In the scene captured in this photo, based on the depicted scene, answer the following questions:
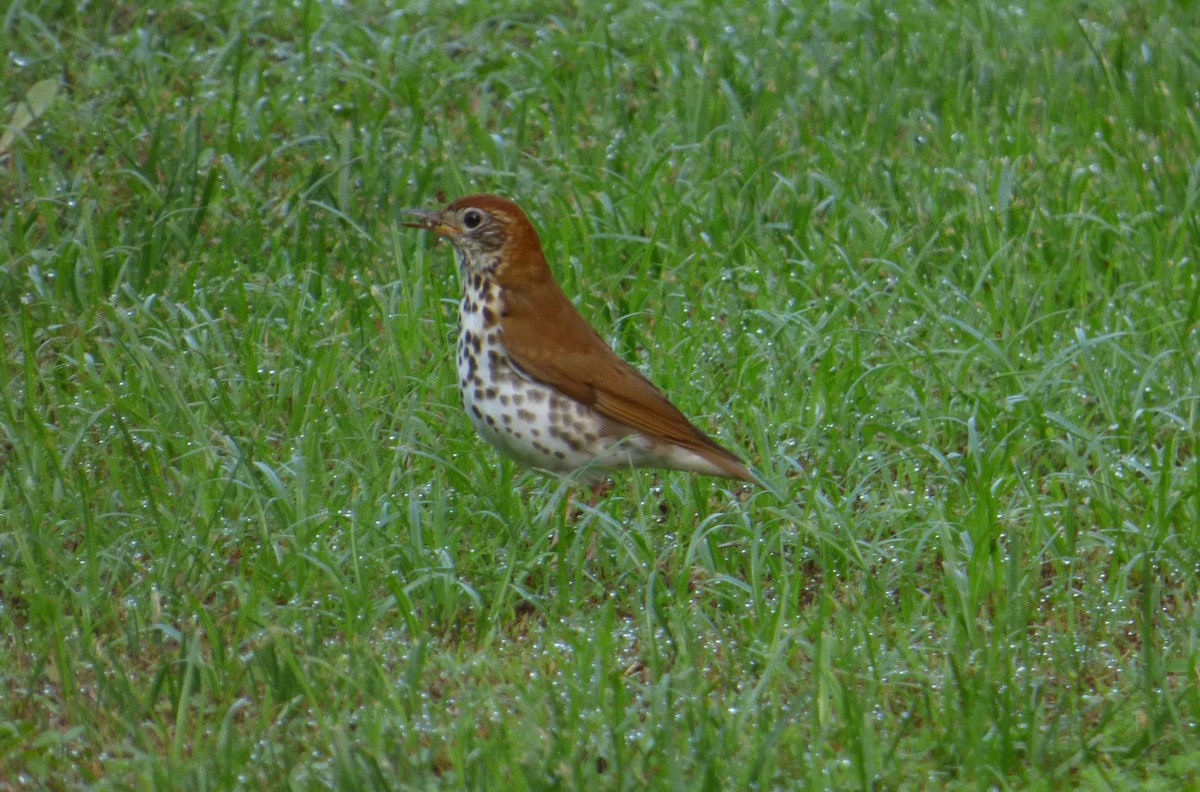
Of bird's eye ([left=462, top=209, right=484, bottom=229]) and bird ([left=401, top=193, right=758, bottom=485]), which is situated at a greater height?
bird's eye ([left=462, top=209, right=484, bottom=229])

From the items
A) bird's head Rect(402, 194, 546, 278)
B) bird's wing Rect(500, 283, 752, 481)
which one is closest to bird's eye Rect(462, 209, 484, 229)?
bird's head Rect(402, 194, 546, 278)

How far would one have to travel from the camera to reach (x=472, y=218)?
17.6ft

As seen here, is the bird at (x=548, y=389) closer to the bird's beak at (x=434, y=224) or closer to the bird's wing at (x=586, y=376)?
the bird's wing at (x=586, y=376)

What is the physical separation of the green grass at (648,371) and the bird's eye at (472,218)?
59 cm

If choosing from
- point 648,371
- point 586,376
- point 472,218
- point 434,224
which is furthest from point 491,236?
point 648,371

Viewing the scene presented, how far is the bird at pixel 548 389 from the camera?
5.05 meters

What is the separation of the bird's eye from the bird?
31mm

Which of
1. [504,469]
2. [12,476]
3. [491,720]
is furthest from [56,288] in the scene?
[491,720]

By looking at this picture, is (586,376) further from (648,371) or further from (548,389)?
(648,371)

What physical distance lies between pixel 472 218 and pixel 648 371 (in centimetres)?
97

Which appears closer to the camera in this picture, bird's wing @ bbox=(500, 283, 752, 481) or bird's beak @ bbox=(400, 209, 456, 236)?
bird's wing @ bbox=(500, 283, 752, 481)

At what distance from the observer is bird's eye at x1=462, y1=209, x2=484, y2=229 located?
210 inches

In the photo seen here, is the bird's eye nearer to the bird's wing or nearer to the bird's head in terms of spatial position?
the bird's head

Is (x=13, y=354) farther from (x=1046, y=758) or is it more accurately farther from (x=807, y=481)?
(x=1046, y=758)
